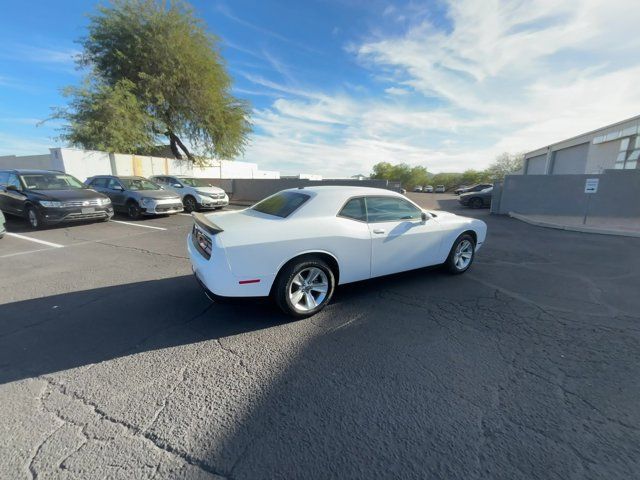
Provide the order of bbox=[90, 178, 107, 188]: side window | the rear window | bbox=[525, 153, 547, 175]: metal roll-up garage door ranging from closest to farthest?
the rear window, bbox=[90, 178, 107, 188]: side window, bbox=[525, 153, 547, 175]: metal roll-up garage door

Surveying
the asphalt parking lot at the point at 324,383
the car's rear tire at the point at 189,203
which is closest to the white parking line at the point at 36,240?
the asphalt parking lot at the point at 324,383

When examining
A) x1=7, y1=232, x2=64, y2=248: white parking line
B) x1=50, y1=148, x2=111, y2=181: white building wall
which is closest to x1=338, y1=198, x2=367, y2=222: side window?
→ x1=7, y1=232, x2=64, y2=248: white parking line

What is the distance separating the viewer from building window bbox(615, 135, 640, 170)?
16.2 meters

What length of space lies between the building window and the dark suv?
25.7 m

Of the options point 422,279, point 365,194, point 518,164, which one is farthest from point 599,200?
point 518,164

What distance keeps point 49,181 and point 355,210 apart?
10.0 metres

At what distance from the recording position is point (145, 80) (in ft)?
62.9

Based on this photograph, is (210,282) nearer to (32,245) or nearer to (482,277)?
(482,277)

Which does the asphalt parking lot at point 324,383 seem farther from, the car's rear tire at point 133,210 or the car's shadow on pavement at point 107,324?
the car's rear tire at point 133,210

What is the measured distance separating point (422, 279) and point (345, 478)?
3482 millimetres

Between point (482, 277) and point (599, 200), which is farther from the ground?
point (599, 200)

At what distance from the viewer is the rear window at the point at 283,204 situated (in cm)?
363

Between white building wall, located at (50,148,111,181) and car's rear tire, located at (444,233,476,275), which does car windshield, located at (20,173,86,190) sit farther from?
car's rear tire, located at (444,233,476,275)

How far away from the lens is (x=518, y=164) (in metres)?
54.0
